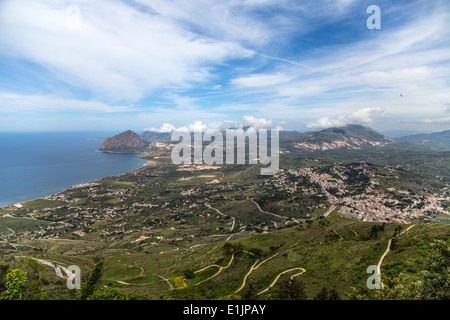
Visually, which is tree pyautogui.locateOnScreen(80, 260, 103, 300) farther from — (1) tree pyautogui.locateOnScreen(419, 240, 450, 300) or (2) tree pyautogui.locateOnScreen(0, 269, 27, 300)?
(1) tree pyautogui.locateOnScreen(419, 240, 450, 300)

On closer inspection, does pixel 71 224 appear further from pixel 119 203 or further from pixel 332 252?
pixel 332 252

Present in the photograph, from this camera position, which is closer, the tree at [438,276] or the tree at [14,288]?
the tree at [438,276]

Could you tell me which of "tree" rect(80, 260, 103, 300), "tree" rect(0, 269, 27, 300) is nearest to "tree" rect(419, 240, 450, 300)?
"tree" rect(80, 260, 103, 300)

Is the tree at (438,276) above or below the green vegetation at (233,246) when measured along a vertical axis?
above

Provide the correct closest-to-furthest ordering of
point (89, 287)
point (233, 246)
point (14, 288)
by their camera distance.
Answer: point (14, 288) < point (89, 287) < point (233, 246)

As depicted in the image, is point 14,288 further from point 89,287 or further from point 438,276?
point 438,276

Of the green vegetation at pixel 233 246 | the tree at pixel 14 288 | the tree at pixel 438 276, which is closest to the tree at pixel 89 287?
the green vegetation at pixel 233 246

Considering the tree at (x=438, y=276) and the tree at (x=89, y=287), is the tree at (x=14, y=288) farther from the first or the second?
the tree at (x=438, y=276)

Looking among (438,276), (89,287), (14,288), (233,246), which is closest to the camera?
(438,276)

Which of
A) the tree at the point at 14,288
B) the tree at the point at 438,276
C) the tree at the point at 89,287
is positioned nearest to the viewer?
the tree at the point at 438,276

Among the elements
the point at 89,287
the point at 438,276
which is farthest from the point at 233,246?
the point at 438,276
